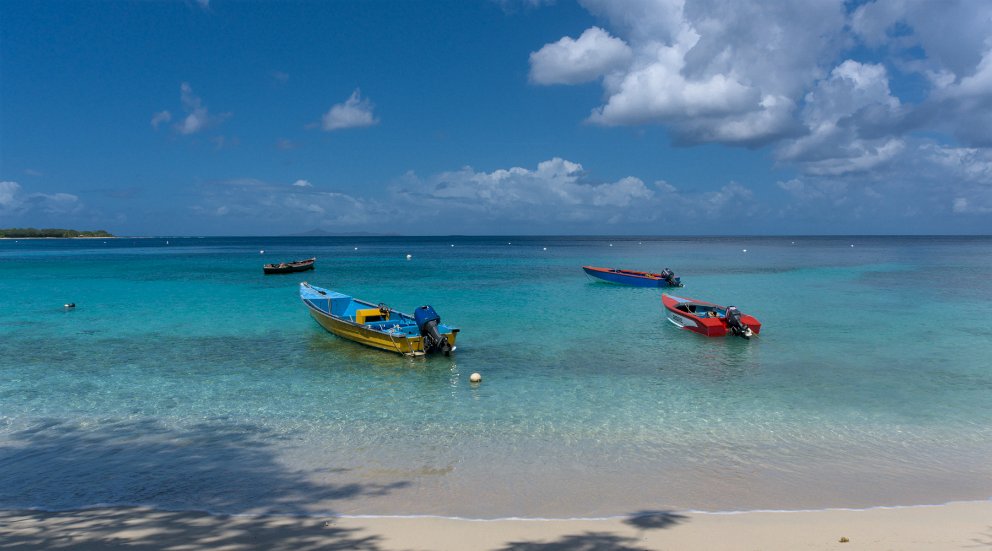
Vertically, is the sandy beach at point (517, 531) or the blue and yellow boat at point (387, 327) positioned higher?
the blue and yellow boat at point (387, 327)

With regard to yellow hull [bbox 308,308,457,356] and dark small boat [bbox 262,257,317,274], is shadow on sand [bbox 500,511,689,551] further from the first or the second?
dark small boat [bbox 262,257,317,274]

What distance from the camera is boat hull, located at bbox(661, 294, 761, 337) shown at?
23094 millimetres

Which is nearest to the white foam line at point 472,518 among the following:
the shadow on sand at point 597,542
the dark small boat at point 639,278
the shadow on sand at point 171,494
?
the shadow on sand at point 171,494

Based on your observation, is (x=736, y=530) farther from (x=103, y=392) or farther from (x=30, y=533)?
(x=103, y=392)

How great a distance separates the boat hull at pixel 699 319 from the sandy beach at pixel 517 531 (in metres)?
14.6

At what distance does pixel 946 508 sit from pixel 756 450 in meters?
3.02

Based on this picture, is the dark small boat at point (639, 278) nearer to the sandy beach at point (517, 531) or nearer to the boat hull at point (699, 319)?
the boat hull at point (699, 319)

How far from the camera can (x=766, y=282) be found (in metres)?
47.0

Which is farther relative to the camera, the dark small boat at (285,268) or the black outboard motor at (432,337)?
the dark small boat at (285,268)

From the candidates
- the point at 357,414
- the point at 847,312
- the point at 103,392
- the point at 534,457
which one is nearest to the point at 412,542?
the point at 534,457

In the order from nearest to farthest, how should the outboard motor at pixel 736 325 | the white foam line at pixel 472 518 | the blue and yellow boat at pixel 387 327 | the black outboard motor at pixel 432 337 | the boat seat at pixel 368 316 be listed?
the white foam line at pixel 472 518, the black outboard motor at pixel 432 337, the blue and yellow boat at pixel 387 327, the boat seat at pixel 368 316, the outboard motor at pixel 736 325

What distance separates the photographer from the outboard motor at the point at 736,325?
2250 centimetres

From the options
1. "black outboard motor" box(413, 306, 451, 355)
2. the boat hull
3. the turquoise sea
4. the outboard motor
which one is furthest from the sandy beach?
the boat hull

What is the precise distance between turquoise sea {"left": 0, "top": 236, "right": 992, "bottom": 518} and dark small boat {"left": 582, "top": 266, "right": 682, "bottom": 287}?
1526cm
